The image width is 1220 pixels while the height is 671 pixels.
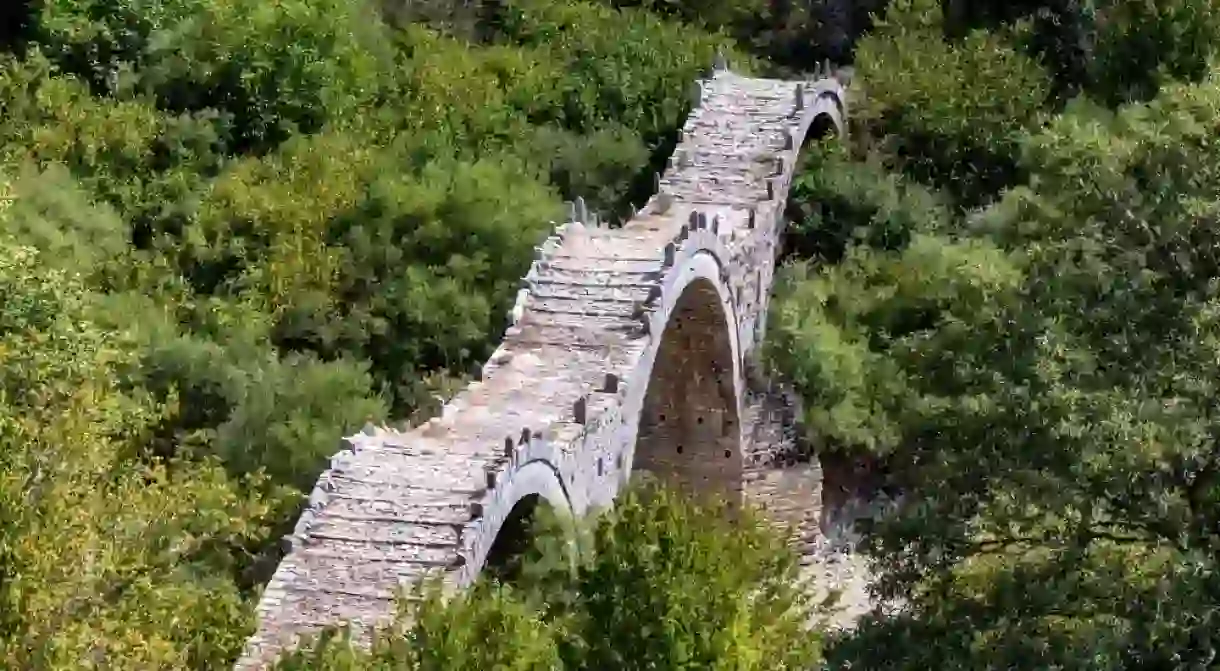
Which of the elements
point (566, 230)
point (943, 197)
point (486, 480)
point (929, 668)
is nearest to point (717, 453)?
point (566, 230)

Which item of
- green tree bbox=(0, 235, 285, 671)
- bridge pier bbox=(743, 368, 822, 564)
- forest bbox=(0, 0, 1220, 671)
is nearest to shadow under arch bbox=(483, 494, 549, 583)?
forest bbox=(0, 0, 1220, 671)

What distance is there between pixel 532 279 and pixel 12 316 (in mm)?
9593

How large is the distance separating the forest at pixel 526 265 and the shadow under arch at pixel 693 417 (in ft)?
5.28

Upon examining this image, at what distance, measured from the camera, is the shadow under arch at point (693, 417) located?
29828 mm

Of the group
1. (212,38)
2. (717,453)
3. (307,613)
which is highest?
(212,38)

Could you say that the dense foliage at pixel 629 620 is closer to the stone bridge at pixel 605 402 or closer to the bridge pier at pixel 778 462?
the stone bridge at pixel 605 402

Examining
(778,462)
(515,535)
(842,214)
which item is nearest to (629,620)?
(515,535)

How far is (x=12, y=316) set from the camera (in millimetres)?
17750

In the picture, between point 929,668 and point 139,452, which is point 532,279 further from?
point 929,668

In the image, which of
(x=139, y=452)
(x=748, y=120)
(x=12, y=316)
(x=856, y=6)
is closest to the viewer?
(x=12, y=316)

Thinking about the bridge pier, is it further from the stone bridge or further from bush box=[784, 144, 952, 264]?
bush box=[784, 144, 952, 264]

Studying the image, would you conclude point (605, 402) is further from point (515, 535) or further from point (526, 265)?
point (526, 265)

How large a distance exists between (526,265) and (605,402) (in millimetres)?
7887

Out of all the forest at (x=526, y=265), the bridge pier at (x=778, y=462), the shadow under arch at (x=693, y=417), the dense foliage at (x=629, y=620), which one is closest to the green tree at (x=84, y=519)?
the forest at (x=526, y=265)
